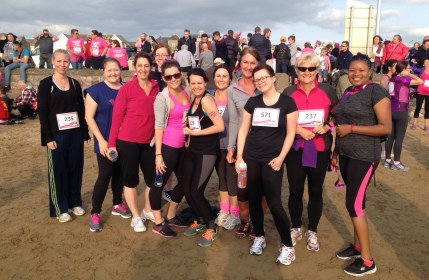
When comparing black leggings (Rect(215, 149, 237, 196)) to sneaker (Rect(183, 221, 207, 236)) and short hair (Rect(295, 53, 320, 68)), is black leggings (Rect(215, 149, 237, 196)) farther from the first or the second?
short hair (Rect(295, 53, 320, 68))

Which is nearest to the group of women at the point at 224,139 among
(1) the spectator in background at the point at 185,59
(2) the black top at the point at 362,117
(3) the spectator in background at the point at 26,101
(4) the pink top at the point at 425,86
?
(2) the black top at the point at 362,117

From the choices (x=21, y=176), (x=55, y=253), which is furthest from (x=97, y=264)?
(x=21, y=176)

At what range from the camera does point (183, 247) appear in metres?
3.68

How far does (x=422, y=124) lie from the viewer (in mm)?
10539

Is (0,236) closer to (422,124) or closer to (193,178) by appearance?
(193,178)

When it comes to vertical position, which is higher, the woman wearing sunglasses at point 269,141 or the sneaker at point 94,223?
the woman wearing sunglasses at point 269,141

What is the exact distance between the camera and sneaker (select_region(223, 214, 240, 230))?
4.08 meters

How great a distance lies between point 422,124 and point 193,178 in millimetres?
9610

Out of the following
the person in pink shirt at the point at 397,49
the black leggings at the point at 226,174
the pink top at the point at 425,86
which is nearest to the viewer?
the black leggings at the point at 226,174

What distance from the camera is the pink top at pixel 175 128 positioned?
3.56 meters

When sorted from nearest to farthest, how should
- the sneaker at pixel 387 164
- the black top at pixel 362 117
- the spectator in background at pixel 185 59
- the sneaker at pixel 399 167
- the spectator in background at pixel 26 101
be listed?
the black top at pixel 362 117 → the sneaker at pixel 399 167 → the sneaker at pixel 387 164 → the spectator in background at pixel 26 101 → the spectator in background at pixel 185 59

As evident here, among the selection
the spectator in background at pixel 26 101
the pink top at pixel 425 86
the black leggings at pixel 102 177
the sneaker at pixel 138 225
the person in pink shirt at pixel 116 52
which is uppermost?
the person in pink shirt at pixel 116 52

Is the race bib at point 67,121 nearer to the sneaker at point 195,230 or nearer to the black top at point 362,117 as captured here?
the sneaker at point 195,230

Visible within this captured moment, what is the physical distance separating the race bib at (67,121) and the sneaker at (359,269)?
3311 millimetres
